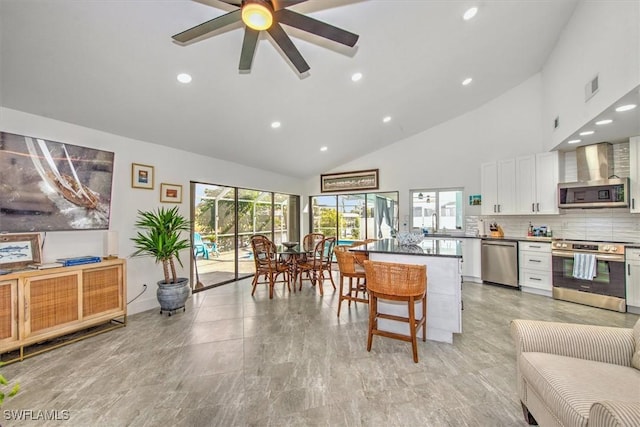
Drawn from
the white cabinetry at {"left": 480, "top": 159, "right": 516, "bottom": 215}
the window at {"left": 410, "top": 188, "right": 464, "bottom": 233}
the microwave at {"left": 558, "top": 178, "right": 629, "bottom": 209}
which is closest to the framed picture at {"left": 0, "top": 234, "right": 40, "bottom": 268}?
the window at {"left": 410, "top": 188, "right": 464, "bottom": 233}

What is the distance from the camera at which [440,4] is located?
260 cm

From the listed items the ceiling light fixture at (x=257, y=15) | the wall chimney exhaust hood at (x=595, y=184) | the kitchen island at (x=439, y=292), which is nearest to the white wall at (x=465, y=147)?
the wall chimney exhaust hood at (x=595, y=184)

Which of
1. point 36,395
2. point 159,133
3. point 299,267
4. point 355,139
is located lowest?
point 36,395

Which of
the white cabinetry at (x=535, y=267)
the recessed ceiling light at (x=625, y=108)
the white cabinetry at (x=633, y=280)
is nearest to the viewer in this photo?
the recessed ceiling light at (x=625, y=108)

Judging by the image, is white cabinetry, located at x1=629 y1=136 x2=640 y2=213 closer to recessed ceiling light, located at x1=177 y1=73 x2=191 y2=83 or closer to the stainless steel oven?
the stainless steel oven

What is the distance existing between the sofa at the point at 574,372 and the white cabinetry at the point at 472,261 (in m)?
3.74

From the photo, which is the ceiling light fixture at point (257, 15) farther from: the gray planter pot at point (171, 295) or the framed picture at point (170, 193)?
the gray planter pot at point (171, 295)

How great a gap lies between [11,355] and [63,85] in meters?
2.75

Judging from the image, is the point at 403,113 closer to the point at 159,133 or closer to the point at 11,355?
the point at 159,133

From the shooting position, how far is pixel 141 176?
3.76 meters

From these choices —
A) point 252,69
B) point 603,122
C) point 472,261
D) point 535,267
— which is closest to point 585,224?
point 535,267

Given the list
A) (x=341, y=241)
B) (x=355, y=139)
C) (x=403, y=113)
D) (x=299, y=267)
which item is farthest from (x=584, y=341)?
(x=341, y=241)

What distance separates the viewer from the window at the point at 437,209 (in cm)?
580

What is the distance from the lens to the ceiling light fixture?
63.8 inches
